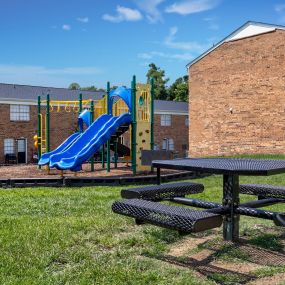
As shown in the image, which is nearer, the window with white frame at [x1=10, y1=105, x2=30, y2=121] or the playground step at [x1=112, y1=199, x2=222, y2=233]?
the playground step at [x1=112, y1=199, x2=222, y2=233]

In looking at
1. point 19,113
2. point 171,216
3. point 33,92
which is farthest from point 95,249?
point 33,92

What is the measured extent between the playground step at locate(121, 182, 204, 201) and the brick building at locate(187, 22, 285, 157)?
1999 centimetres

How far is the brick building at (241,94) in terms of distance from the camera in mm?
→ 24656

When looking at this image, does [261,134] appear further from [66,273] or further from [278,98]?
[66,273]

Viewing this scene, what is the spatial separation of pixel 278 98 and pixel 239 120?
9.58ft

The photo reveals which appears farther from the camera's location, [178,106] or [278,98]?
[178,106]

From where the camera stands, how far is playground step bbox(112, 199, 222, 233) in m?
3.65

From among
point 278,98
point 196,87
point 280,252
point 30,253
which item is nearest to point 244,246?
point 280,252

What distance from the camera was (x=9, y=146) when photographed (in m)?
31.1

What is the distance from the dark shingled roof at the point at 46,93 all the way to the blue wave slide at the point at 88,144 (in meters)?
17.6

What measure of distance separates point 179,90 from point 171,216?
49943 millimetres

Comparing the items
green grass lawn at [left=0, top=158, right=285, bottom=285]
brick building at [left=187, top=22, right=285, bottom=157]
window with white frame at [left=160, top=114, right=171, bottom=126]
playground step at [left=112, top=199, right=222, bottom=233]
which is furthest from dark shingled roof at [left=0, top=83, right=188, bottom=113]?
playground step at [left=112, top=199, right=222, bottom=233]

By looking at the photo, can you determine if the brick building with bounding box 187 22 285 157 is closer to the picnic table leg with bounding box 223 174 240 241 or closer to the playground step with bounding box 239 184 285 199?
the playground step with bounding box 239 184 285 199

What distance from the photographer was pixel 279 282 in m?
3.62
